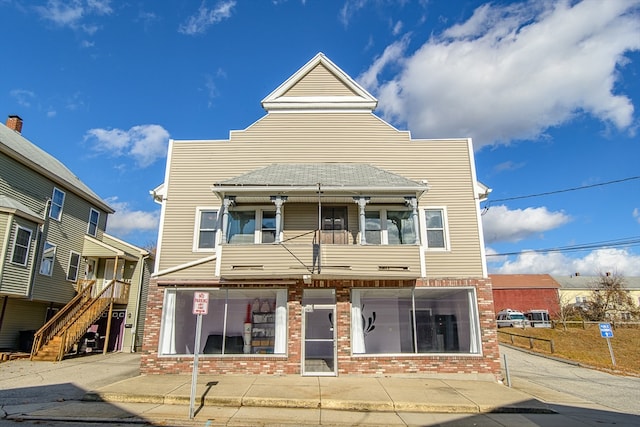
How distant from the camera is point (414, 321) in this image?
14.0m

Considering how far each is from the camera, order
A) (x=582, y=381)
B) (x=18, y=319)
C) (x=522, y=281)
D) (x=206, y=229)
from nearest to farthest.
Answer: (x=206, y=229)
(x=582, y=381)
(x=18, y=319)
(x=522, y=281)

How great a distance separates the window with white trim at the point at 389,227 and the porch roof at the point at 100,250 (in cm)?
1497

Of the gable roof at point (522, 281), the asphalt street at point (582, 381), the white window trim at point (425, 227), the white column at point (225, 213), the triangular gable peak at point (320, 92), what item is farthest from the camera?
the gable roof at point (522, 281)

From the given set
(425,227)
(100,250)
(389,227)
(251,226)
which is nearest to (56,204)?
(100,250)

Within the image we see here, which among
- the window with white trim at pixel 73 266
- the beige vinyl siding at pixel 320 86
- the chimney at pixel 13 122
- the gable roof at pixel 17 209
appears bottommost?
the window with white trim at pixel 73 266

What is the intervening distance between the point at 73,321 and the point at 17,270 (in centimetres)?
323

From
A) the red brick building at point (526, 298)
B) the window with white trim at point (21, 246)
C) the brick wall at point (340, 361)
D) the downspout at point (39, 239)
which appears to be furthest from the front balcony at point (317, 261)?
the red brick building at point (526, 298)

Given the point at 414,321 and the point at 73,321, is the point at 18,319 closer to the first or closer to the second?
the point at 73,321

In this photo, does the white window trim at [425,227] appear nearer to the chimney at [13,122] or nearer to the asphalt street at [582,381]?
the asphalt street at [582,381]

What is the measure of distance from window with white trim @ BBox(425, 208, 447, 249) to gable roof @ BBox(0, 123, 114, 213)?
18.3 m

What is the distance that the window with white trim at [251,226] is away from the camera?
47.7 feet

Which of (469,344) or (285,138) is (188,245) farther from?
(469,344)

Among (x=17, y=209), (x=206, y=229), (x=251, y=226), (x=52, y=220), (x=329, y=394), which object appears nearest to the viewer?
(x=329, y=394)

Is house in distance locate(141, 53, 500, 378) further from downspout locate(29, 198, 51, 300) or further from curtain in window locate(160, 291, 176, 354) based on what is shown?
downspout locate(29, 198, 51, 300)
